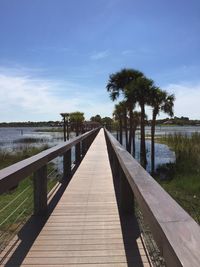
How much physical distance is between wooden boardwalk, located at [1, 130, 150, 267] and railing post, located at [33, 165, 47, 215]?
0.19 metres

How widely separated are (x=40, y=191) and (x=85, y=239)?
113 cm

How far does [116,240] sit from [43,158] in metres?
1.47

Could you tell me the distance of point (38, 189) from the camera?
462 cm

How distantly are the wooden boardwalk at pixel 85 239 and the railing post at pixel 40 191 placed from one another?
19 centimetres

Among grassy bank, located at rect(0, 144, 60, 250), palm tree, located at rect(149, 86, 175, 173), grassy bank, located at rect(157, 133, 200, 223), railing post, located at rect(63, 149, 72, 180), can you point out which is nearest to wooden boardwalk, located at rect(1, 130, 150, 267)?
grassy bank, located at rect(0, 144, 60, 250)

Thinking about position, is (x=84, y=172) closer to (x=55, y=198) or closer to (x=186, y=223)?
(x=55, y=198)

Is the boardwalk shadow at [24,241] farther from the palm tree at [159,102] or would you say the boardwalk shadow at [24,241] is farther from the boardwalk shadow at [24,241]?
the palm tree at [159,102]

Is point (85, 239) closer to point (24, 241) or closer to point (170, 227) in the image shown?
point (24, 241)

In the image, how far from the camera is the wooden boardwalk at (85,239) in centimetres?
326

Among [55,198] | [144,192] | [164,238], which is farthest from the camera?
[55,198]

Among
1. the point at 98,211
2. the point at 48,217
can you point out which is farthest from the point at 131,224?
the point at 48,217

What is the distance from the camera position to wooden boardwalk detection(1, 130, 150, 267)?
3258mm

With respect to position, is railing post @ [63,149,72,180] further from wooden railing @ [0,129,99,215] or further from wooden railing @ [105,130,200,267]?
wooden railing @ [105,130,200,267]

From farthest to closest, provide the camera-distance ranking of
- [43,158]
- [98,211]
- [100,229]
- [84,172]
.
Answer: [84,172] → [98,211] → [43,158] → [100,229]
